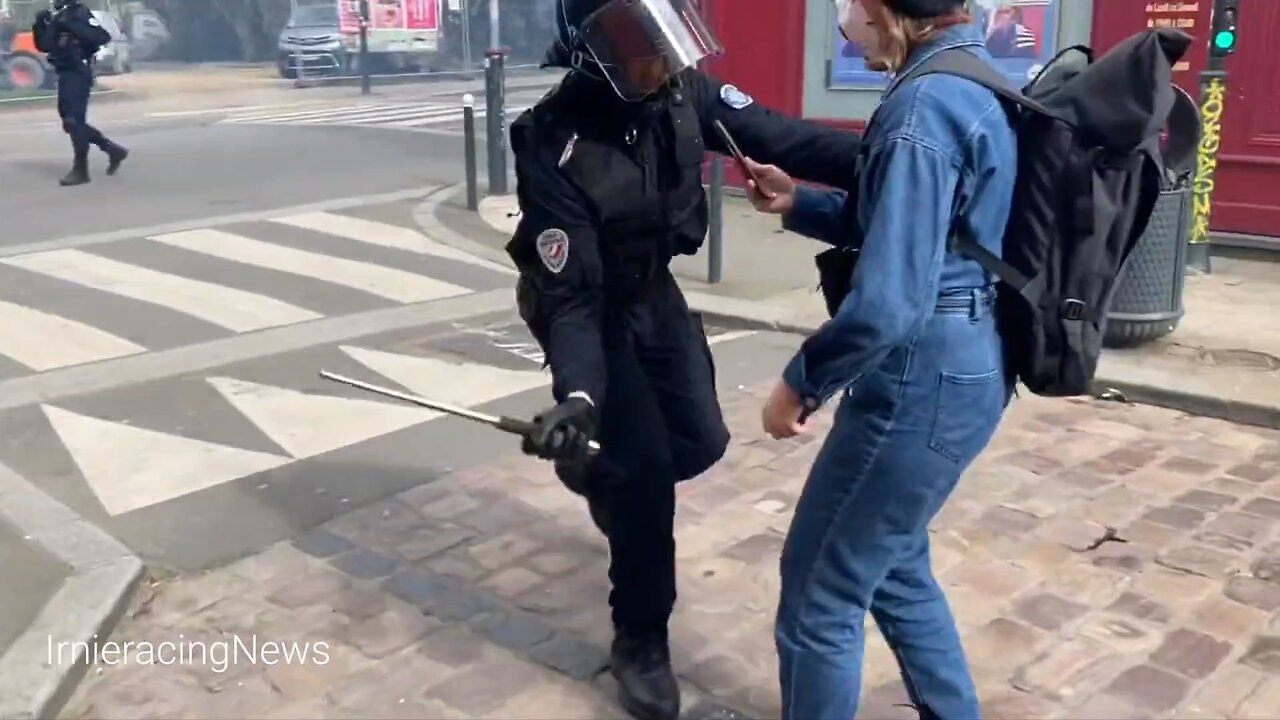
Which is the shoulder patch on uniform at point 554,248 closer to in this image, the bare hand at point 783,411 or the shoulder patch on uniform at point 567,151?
the shoulder patch on uniform at point 567,151

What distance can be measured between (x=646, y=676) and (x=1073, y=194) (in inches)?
65.2

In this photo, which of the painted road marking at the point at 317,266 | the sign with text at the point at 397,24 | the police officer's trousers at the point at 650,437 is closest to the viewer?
the police officer's trousers at the point at 650,437

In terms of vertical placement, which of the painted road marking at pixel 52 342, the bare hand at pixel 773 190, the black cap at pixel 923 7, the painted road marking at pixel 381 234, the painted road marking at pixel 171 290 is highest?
the black cap at pixel 923 7

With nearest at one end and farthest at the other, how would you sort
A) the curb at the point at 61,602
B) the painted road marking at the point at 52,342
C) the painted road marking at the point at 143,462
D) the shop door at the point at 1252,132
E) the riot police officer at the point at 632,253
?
the riot police officer at the point at 632,253 → the curb at the point at 61,602 → the painted road marking at the point at 143,462 → the painted road marking at the point at 52,342 → the shop door at the point at 1252,132

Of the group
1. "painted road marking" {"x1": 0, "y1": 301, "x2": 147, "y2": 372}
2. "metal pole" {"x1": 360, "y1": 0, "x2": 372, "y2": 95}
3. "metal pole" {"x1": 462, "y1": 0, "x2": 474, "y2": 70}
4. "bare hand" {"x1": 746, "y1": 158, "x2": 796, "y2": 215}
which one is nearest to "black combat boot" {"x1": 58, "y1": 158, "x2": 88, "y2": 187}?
A: "painted road marking" {"x1": 0, "y1": 301, "x2": 147, "y2": 372}

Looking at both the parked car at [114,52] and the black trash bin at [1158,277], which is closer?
the black trash bin at [1158,277]

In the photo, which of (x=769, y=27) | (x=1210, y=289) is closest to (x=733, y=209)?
(x=769, y=27)

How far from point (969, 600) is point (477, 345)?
3.79m

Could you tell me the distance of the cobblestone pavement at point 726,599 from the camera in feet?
11.5

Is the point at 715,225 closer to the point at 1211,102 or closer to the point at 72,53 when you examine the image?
the point at 1211,102

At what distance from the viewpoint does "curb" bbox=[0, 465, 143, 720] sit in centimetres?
347

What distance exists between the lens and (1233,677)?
3.55 meters

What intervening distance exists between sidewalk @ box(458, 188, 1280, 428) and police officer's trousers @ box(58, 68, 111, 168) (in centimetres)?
430

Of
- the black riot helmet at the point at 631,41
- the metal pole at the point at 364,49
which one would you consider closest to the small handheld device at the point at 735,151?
the black riot helmet at the point at 631,41
